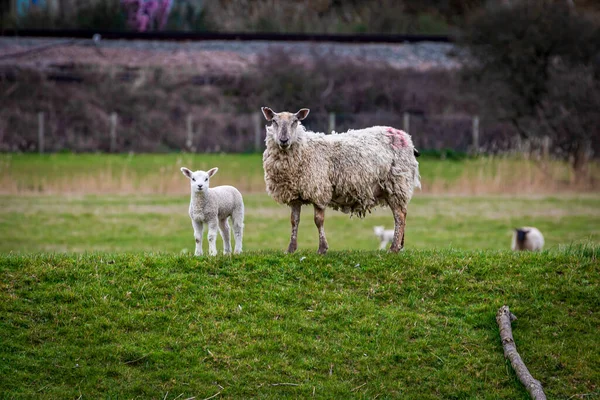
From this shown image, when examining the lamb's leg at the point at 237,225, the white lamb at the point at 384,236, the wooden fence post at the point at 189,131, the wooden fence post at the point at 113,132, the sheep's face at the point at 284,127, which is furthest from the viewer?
the wooden fence post at the point at 113,132

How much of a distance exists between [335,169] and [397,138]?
1.31 metres

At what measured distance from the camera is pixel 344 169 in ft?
40.1

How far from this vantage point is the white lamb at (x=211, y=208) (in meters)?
11.7

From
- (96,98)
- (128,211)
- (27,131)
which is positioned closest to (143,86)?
(96,98)

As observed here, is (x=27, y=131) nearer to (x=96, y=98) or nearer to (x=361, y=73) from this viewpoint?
(x=96, y=98)

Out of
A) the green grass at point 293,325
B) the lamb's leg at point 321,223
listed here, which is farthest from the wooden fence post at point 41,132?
the lamb's leg at point 321,223

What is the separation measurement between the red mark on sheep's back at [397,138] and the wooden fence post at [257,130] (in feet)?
81.1

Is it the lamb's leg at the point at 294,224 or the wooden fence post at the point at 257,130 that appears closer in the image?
the lamb's leg at the point at 294,224

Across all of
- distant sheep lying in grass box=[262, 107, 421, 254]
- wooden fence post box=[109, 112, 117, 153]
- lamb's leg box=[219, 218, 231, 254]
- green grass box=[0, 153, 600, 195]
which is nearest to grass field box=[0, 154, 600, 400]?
lamb's leg box=[219, 218, 231, 254]

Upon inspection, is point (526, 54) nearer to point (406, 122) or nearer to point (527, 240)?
point (406, 122)

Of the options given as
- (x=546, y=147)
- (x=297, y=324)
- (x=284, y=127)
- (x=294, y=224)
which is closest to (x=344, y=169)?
(x=294, y=224)

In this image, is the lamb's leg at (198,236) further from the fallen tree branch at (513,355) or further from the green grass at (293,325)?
the fallen tree branch at (513,355)

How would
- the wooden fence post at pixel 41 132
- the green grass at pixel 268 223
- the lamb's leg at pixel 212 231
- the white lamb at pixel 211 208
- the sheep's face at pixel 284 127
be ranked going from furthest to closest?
1. the wooden fence post at pixel 41 132
2. the green grass at pixel 268 223
3. the lamb's leg at pixel 212 231
4. the white lamb at pixel 211 208
5. the sheep's face at pixel 284 127

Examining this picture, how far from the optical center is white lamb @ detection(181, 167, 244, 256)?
11711mm
